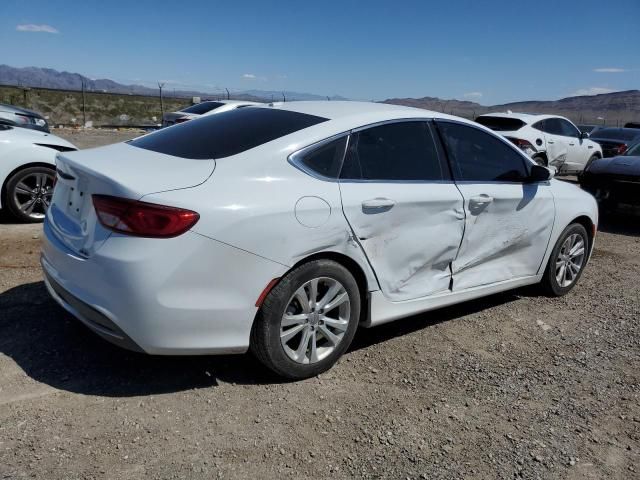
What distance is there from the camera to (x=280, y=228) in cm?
302

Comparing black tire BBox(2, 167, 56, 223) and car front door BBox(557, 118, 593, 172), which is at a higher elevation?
car front door BBox(557, 118, 593, 172)

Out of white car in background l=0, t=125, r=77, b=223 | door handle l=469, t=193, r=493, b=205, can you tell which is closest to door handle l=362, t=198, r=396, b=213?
door handle l=469, t=193, r=493, b=205

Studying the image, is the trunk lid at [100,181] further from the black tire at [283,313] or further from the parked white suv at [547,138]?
the parked white suv at [547,138]

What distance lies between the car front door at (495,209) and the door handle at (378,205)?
756 millimetres

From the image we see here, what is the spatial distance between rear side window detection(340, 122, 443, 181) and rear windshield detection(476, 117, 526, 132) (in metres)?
9.93

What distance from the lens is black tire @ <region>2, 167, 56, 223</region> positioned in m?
6.33

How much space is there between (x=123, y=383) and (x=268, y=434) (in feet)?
3.11

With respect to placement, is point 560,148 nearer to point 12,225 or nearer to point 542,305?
point 542,305

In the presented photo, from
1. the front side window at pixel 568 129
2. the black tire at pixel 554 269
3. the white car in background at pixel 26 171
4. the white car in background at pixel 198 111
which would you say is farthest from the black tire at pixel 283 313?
the white car in background at pixel 198 111

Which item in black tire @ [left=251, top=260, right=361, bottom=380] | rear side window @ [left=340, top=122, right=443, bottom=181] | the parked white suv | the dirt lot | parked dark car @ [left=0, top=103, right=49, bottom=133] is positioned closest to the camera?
the dirt lot

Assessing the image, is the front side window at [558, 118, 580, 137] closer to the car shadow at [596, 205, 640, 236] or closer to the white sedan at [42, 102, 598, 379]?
the car shadow at [596, 205, 640, 236]

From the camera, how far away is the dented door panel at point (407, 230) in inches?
134

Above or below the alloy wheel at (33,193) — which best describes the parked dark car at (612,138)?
above

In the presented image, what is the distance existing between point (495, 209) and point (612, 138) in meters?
15.1
